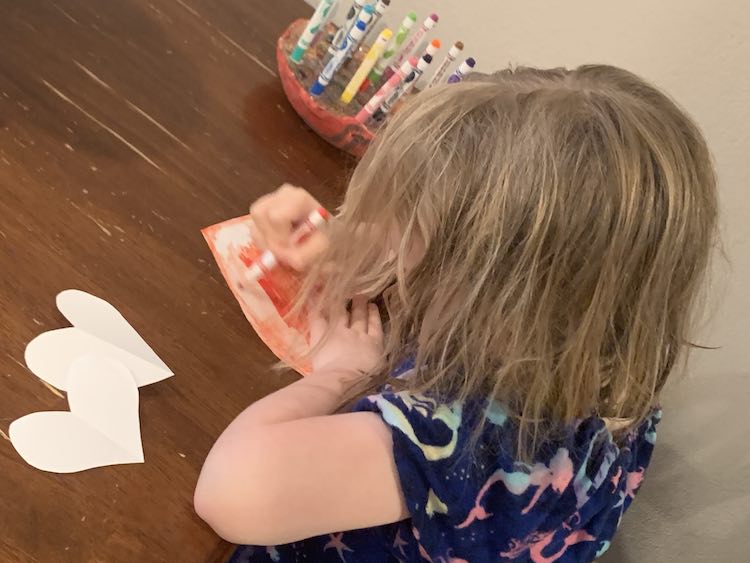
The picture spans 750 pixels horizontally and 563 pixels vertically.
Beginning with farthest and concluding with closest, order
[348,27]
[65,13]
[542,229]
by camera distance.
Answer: [348,27] → [65,13] → [542,229]

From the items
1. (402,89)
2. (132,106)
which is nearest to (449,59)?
(402,89)

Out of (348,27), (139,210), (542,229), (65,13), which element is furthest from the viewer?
(348,27)

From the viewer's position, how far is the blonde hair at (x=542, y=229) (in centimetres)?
54

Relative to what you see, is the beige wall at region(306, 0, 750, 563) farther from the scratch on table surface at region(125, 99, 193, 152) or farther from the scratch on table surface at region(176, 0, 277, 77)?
the scratch on table surface at region(125, 99, 193, 152)

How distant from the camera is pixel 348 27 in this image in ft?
3.08

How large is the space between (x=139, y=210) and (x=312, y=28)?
1.16ft

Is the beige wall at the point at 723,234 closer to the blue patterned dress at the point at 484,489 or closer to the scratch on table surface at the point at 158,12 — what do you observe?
the blue patterned dress at the point at 484,489

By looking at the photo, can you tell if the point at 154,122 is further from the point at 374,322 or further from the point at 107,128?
the point at 374,322

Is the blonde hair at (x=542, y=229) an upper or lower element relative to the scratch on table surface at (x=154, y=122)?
upper

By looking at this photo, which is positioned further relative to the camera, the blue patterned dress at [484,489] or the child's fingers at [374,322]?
the child's fingers at [374,322]

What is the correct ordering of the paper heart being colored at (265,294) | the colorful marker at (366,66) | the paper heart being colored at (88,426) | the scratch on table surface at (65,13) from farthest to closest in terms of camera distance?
the colorful marker at (366,66) < the scratch on table surface at (65,13) < the paper heart being colored at (265,294) < the paper heart being colored at (88,426)

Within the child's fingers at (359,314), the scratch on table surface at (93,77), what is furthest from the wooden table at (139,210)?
the child's fingers at (359,314)

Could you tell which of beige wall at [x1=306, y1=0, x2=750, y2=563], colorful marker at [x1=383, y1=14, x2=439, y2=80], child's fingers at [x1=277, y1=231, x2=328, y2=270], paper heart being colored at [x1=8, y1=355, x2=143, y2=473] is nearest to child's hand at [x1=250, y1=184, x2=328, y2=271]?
child's fingers at [x1=277, y1=231, x2=328, y2=270]

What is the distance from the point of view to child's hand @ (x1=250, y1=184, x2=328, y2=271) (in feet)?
2.43
